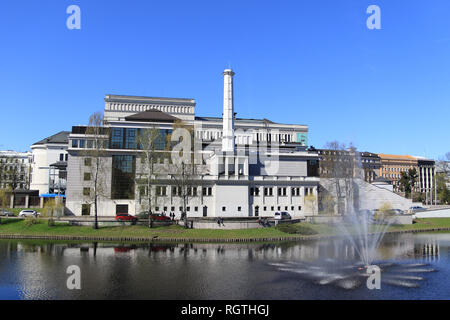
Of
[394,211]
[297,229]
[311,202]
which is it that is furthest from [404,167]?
[297,229]

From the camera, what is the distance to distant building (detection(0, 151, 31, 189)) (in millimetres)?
103675

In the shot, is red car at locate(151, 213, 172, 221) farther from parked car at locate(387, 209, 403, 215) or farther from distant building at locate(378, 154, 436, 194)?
distant building at locate(378, 154, 436, 194)

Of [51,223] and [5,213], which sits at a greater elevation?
[5,213]

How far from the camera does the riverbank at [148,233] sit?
5441cm

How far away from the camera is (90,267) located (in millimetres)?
34938

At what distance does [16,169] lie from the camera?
117 metres

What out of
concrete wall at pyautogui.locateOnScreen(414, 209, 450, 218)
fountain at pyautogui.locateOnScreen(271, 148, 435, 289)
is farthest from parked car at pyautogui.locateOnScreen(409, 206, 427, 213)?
fountain at pyautogui.locateOnScreen(271, 148, 435, 289)

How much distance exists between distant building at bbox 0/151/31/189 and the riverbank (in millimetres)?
47062

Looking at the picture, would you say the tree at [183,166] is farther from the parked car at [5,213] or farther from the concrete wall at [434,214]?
the concrete wall at [434,214]

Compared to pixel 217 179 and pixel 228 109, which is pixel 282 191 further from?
pixel 228 109

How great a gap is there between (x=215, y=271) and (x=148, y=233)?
25.9 metres
